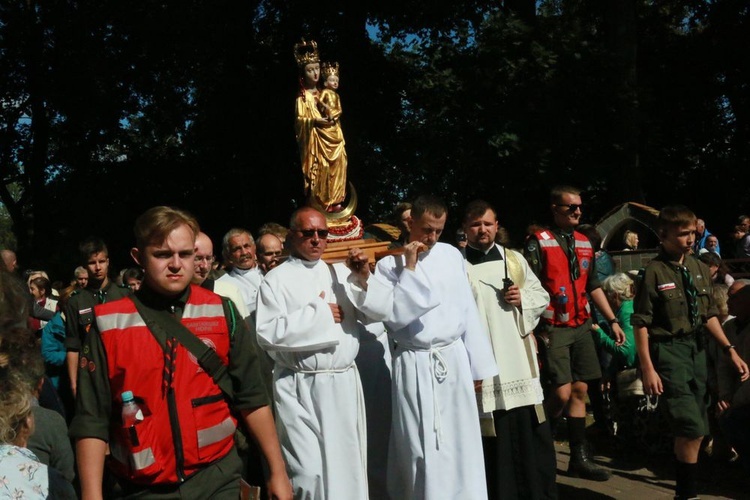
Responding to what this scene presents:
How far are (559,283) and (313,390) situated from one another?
2530 millimetres

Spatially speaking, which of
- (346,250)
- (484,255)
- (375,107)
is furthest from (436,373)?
(375,107)

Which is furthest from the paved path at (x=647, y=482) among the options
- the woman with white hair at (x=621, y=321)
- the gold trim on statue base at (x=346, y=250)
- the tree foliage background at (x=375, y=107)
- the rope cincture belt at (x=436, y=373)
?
the tree foliage background at (x=375, y=107)

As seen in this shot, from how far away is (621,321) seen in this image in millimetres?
8164

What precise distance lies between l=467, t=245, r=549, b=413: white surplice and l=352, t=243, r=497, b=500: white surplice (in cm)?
29

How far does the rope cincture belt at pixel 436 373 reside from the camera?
5480mm

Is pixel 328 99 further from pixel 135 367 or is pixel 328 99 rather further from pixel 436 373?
pixel 135 367

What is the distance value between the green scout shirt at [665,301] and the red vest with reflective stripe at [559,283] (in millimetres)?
817

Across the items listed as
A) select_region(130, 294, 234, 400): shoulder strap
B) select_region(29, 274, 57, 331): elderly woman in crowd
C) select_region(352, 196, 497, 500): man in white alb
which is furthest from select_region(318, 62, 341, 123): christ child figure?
select_region(130, 294, 234, 400): shoulder strap

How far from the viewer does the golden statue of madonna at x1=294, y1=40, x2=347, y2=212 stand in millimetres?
9344

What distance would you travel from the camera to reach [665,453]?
25.6ft

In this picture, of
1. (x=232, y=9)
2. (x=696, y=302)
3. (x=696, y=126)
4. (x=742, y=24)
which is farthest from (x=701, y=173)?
(x=696, y=302)

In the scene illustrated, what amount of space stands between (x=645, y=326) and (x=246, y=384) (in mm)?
3452

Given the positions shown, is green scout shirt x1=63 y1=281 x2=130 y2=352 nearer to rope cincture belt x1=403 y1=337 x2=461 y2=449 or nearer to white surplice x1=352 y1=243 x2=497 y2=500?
white surplice x1=352 y1=243 x2=497 y2=500

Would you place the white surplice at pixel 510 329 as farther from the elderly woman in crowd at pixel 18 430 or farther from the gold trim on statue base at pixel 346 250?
the elderly woman in crowd at pixel 18 430
